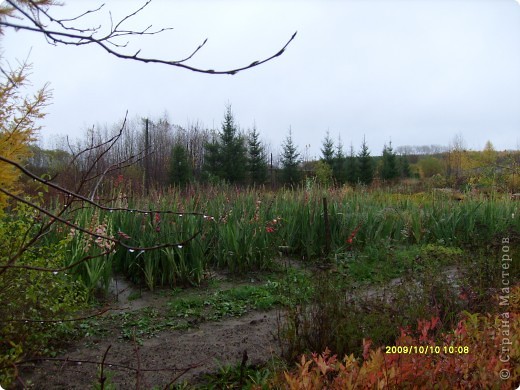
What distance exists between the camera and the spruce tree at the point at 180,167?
12913 millimetres

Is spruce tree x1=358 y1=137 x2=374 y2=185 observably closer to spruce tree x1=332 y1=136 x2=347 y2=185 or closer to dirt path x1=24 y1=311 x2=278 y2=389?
spruce tree x1=332 y1=136 x2=347 y2=185

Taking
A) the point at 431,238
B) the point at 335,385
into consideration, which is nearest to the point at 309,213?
the point at 431,238

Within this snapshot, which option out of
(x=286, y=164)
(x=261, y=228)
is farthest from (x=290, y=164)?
(x=261, y=228)

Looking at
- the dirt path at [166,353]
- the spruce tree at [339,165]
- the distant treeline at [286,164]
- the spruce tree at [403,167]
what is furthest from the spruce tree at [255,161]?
the dirt path at [166,353]

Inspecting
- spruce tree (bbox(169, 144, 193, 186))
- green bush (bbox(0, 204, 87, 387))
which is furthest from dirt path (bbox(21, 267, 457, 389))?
spruce tree (bbox(169, 144, 193, 186))

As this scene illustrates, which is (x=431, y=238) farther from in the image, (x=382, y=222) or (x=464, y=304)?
(x=464, y=304)

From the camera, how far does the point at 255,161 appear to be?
18766mm

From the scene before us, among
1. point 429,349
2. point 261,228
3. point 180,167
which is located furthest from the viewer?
point 180,167

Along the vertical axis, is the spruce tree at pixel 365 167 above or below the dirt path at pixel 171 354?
above

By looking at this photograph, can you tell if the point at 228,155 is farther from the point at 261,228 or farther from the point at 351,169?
the point at 261,228

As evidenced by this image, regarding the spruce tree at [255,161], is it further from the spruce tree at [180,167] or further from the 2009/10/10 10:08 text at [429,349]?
the 2009/10/10 10:08 text at [429,349]

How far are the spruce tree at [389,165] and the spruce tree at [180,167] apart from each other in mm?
11792

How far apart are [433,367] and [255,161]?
17.0 metres

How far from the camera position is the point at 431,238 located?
297 inches
